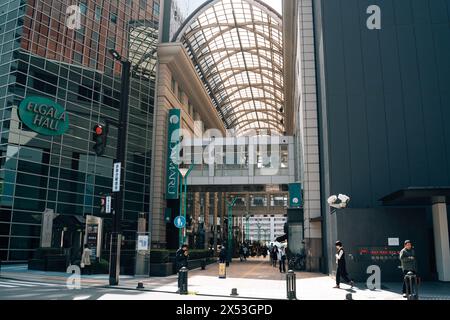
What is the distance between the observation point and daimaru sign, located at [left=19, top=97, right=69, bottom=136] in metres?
28.2

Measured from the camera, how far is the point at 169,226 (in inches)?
1522

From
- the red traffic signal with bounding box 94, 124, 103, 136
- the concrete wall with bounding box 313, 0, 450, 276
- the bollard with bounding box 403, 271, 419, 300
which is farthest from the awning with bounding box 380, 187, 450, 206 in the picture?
the red traffic signal with bounding box 94, 124, 103, 136

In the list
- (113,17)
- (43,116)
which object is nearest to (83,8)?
(113,17)

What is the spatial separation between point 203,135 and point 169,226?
22.1m

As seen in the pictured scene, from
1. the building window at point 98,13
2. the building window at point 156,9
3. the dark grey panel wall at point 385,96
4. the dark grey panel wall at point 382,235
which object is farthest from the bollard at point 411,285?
the building window at point 156,9

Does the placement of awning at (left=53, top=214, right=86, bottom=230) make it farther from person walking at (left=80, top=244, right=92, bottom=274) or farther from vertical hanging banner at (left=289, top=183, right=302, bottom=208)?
vertical hanging banner at (left=289, top=183, right=302, bottom=208)

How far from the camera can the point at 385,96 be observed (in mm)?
21719

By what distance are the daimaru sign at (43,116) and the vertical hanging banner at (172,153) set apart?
10328mm

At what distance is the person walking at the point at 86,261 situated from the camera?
21.1m

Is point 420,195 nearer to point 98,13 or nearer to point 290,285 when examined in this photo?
point 290,285

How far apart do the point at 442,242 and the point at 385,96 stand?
770 centimetres

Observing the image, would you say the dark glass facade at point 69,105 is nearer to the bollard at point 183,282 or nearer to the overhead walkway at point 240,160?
the overhead walkway at point 240,160

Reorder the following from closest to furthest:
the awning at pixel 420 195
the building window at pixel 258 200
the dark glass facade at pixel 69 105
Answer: the awning at pixel 420 195
the dark glass facade at pixel 69 105
the building window at pixel 258 200
